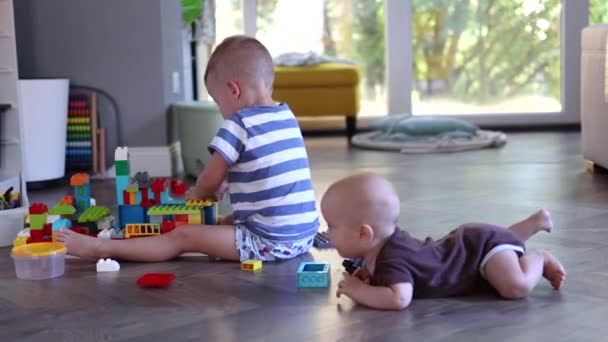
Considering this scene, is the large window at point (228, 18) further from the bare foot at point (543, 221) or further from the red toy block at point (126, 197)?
the bare foot at point (543, 221)

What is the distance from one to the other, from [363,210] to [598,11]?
4567 millimetres

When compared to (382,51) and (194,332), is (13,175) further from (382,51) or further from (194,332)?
(382,51)

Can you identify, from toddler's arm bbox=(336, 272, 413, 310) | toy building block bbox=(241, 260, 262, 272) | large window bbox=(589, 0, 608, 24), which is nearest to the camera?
toddler's arm bbox=(336, 272, 413, 310)

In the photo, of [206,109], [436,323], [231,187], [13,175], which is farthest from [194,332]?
[206,109]

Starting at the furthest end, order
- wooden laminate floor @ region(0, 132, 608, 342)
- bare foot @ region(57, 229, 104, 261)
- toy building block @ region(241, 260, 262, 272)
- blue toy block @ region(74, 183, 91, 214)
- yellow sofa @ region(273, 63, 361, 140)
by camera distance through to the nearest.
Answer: yellow sofa @ region(273, 63, 361, 140) → blue toy block @ region(74, 183, 91, 214) → bare foot @ region(57, 229, 104, 261) → toy building block @ region(241, 260, 262, 272) → wooden laminate floor @ region(0, 132, 608, 342)

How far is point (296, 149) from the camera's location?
2061mm

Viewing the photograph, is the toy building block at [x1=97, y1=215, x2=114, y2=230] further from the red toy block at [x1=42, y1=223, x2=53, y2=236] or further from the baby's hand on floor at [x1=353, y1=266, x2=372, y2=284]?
the baby's hand on floor at [x1=353, y1=266, x2=372, y2=284]

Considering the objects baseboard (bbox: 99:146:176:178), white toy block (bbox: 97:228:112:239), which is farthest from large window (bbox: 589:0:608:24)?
white toy block (bbox: 97:228:112:239)

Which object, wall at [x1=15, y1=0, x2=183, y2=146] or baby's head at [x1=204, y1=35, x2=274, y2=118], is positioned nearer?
baby's head at [x1=204, y1=35, x2=274, y2=118]

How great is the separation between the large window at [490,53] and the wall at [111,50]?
2461mm

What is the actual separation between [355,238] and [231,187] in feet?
1.74

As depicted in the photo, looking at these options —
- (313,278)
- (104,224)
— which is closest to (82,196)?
(104,224)

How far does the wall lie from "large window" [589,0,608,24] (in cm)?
318

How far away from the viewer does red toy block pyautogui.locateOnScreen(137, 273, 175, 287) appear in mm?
1824
